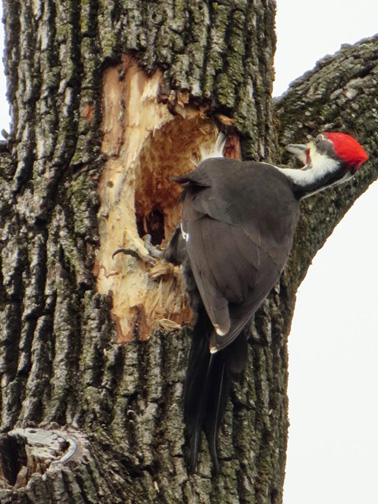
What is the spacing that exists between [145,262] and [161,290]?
0.15 m

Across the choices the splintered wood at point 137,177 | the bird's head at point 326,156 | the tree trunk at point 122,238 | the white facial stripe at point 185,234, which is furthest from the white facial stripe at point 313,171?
the white facial stripe at point 185,234

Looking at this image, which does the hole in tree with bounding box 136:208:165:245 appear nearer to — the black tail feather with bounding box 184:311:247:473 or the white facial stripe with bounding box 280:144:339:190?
the white facial stripe with bounding box 280:144:339:190

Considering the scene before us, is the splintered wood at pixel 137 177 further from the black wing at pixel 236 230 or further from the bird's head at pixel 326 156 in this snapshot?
the bird's head at pixel 326 156

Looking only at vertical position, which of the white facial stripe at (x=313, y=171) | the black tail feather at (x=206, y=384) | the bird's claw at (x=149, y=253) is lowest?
the black tail feather at (x=206, y=384)

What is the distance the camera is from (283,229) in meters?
3.79

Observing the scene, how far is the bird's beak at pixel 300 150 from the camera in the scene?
4.07m

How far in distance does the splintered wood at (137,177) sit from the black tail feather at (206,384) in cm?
13

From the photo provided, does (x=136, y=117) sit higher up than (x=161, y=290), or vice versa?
(x=136, y=117)

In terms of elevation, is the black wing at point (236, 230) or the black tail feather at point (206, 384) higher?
the black wing at point (236, 230)

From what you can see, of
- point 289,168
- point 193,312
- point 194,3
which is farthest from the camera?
point 289,168

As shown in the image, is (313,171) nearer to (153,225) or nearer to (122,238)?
(153,225)

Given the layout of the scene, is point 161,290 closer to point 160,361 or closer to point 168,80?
point 160,361

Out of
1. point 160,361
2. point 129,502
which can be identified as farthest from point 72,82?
point 129,502

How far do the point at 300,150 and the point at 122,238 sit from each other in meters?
0.99
